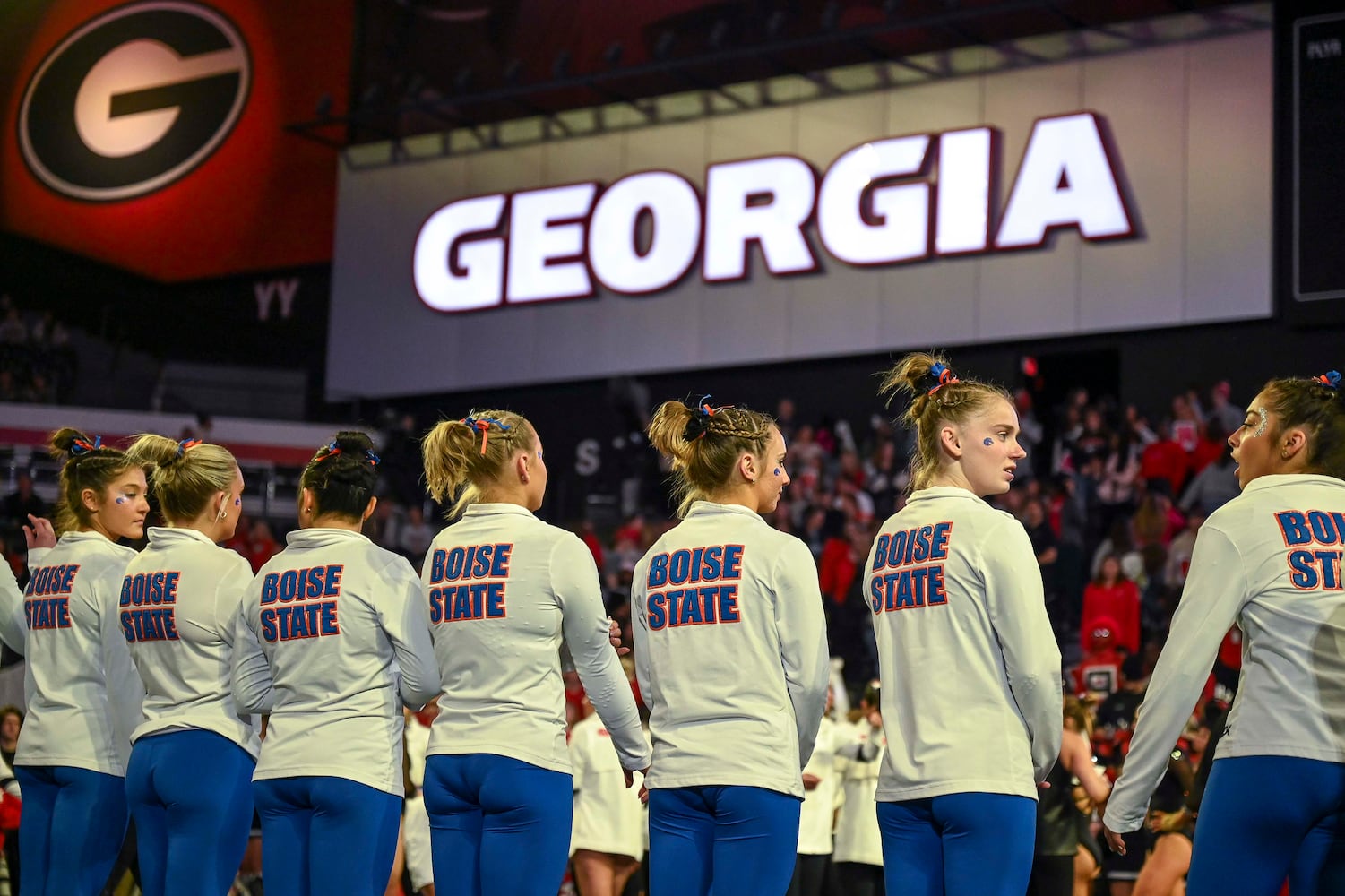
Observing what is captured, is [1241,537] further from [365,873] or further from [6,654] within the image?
[6,654]

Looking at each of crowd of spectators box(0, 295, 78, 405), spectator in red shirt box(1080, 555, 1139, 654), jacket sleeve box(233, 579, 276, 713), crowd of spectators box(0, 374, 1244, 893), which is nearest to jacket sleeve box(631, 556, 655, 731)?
jacket sleeve box(233, 579, 276, 713)

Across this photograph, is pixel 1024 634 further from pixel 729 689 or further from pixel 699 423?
pixel 699 423

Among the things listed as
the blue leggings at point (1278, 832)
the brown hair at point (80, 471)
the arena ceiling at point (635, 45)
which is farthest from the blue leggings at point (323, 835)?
the arena ceiling at point (635, 45)

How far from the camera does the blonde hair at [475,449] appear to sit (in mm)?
4176

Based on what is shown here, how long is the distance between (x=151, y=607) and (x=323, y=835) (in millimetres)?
993

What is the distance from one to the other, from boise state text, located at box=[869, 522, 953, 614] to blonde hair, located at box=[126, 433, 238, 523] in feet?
7.07

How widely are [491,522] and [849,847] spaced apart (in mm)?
5285

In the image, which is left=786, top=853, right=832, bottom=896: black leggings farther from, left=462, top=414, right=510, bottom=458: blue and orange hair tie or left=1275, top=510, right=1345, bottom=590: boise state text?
left=1275, top=510, right=1345, bottom=590: boise state text

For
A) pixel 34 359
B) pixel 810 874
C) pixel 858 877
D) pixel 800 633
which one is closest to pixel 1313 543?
pixel 800 633

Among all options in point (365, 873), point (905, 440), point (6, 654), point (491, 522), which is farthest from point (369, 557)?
point (905, 440)

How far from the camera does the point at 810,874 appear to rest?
897cm

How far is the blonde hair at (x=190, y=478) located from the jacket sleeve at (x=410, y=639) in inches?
33.6

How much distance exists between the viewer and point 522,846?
12.5ft

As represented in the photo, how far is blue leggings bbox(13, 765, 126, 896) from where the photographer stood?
466 centimetres
